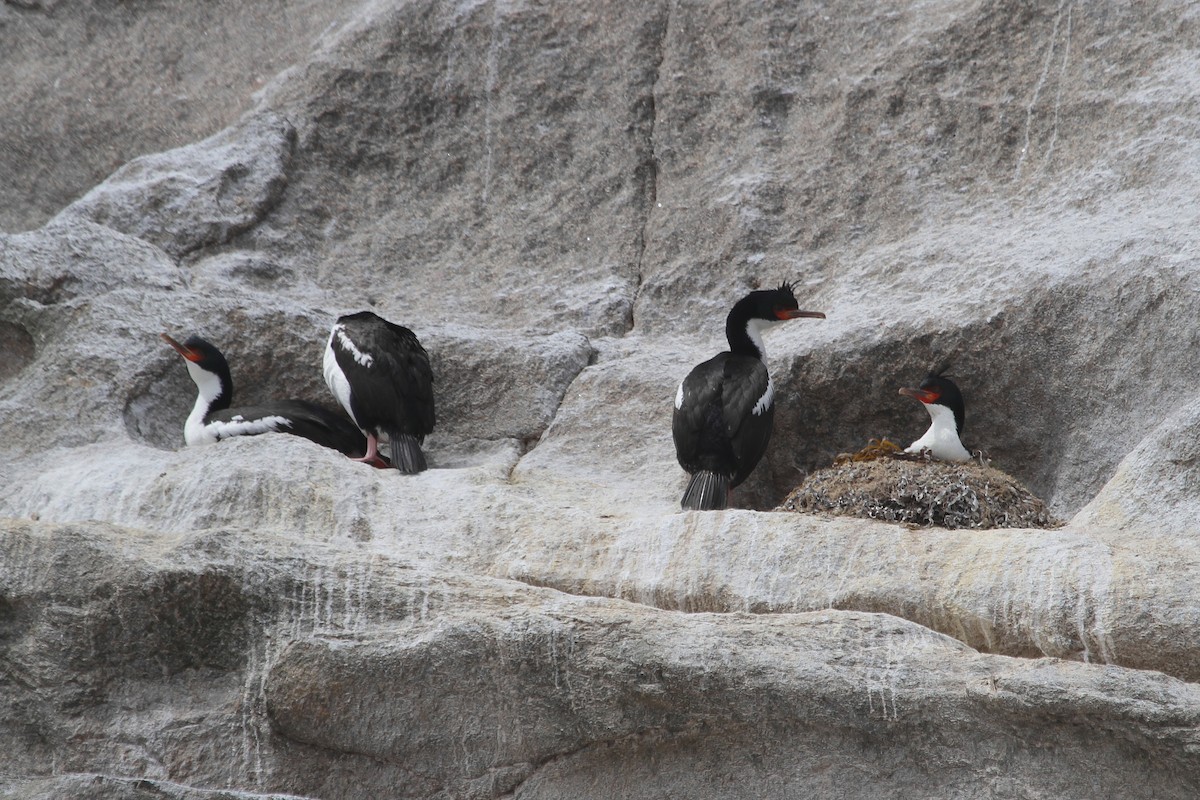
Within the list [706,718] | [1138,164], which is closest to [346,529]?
[706,718]

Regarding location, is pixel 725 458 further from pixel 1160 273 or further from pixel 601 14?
pixel 601 14

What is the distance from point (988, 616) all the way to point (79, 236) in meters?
5.94

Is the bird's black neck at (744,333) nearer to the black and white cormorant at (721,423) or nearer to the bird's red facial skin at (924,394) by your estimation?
the black and white cormorant at (721,423)

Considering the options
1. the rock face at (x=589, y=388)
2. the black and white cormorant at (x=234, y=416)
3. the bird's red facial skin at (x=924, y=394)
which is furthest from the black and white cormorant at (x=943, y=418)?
the black and white cormorant at (x=234, y=416)

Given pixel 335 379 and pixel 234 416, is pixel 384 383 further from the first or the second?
pixel 234 416

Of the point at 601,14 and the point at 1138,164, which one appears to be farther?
the point at 601,14

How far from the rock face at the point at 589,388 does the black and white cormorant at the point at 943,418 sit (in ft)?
1.18

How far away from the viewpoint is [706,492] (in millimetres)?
7254

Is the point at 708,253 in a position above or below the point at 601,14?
below

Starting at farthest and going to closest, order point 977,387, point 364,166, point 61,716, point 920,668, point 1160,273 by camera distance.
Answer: point 364,166 < point 977,387 < point 1160,273 < point 61,716 < point 920,668

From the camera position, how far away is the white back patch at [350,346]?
7973 millimetres

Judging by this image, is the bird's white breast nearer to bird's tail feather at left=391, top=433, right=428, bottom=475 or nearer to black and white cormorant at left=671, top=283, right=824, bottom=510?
black and white cormorant at left=671, top=283, right=824, bottom=510

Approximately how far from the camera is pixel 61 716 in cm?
547

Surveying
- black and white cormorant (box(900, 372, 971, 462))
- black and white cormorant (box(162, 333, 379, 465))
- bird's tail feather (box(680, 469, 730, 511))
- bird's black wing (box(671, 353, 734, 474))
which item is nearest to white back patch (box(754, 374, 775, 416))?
bird's black wing (box(671, 353, 734, 474))
